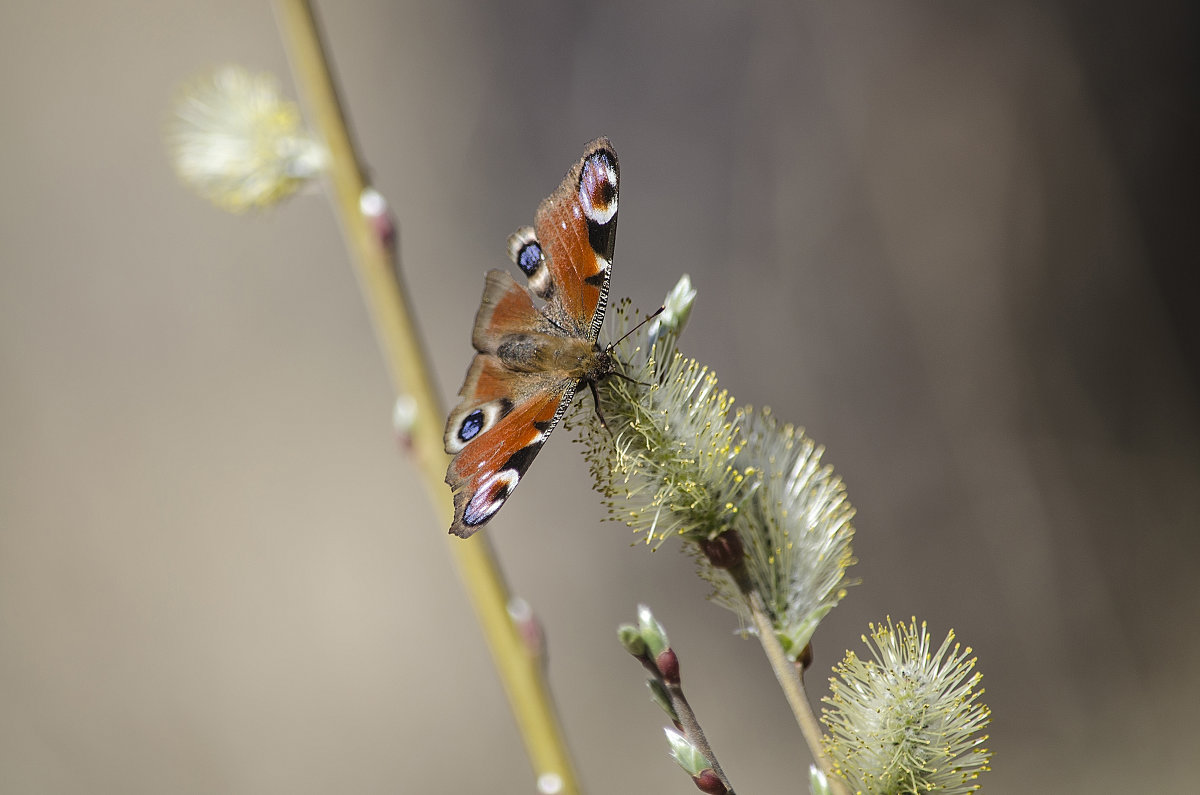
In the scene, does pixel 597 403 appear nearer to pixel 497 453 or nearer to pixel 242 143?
pixel 497 453

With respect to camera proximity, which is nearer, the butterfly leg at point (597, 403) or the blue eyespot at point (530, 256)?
the butterfly leg at point (597, 403)

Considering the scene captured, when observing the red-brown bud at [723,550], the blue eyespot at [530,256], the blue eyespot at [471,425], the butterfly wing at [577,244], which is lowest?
the red-brown bud at [723,550]

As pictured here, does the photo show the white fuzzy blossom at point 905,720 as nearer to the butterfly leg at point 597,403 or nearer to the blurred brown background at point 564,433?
the butterfly leg at point 597,403

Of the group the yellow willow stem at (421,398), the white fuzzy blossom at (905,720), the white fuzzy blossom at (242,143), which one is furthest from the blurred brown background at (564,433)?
the white fuzzy blossom at (905,720)

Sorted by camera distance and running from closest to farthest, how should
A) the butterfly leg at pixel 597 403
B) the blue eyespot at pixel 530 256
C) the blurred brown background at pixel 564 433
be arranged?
the butterfly leg at pixel 597 403
the blue eyespot at pixel 530 256
the blurred brown background at pixel 564 433

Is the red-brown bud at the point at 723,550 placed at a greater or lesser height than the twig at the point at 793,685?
greater

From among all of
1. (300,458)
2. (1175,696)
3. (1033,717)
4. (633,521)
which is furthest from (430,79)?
(1175,696)
